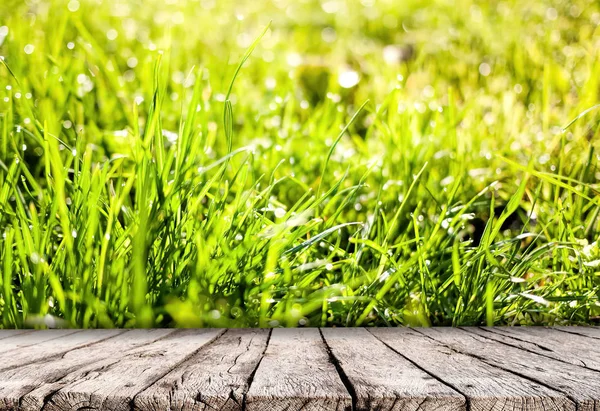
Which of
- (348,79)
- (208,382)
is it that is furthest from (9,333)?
(348,79)

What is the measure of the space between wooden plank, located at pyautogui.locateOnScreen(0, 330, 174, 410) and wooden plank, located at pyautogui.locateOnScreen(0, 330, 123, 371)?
0.03 m

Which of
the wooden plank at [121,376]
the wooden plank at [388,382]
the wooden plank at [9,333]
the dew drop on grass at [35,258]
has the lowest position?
the wooden plank at [388,382]

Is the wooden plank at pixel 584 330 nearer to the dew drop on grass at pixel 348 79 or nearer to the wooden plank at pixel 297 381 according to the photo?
the wooden plank at pixel 297 381

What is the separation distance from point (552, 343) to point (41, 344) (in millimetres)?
1044

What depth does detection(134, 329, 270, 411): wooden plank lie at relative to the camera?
948 mm

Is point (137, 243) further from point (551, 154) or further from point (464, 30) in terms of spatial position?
point (464, 30)

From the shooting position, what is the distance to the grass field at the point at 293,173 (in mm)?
1626

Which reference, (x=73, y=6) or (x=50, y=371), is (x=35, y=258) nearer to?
(x=50, y=371)

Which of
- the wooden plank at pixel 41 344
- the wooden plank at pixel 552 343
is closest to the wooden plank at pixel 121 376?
the wooden plank at pixel 41 344

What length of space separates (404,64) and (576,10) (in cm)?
100

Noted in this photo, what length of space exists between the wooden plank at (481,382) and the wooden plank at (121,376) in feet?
1.41

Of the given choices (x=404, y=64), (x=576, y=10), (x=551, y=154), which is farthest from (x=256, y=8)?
(x=551, y=154)

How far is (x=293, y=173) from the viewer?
2244 millimetres

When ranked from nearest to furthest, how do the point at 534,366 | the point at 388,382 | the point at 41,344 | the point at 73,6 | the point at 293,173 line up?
the point at 388,382
the point at 534,366
the point at 41,344
the point at 293,173
the point at 73,6
